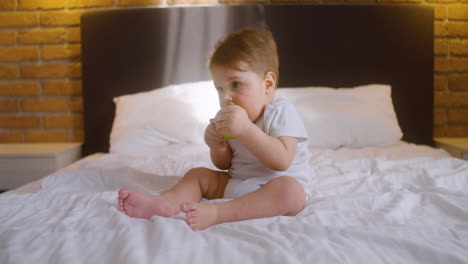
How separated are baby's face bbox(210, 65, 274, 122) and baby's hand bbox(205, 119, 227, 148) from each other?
3.0 inches

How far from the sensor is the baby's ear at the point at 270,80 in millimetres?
1045

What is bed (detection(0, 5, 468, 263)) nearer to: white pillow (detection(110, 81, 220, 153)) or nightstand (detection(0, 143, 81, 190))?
white pillow (detection(110, 81, 220, 153))

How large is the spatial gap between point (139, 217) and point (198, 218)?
0.51 ft

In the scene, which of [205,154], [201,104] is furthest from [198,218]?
[201,104]

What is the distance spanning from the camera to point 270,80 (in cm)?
106

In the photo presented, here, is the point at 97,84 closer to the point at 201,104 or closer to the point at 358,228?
the point at 201,104

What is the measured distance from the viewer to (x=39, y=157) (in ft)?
6.42

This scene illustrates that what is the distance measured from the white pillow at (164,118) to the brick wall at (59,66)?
684 millimetres

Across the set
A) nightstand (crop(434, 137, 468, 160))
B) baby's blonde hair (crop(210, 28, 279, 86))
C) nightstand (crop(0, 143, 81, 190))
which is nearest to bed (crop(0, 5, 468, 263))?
nightstand (crop(434, 137, 468, 160))

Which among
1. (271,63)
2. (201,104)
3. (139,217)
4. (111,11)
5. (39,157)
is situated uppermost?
(111,11)

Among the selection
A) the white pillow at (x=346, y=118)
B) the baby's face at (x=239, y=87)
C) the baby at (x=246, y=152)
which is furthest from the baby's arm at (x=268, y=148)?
the white pillow at (x=346, y=118)

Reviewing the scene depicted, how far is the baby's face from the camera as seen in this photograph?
992 mm

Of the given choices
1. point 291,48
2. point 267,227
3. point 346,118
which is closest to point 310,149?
point 346,118

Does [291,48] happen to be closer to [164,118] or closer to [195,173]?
[164,118]
